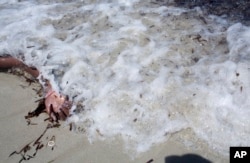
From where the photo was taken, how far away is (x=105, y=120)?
2.95 meters

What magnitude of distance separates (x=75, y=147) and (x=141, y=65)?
1196 millimetres

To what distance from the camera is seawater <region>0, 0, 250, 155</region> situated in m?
2.85

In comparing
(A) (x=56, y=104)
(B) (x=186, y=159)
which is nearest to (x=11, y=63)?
(A) (x=56, y=104)

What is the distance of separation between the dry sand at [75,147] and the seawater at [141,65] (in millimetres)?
80

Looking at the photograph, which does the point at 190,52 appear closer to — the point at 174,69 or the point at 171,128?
the point at 174,69

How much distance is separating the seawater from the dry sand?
0.08 metres

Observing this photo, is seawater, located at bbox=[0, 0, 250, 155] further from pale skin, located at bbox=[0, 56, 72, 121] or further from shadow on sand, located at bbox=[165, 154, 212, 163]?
shadow on sand, located at bbox=[165, 154, 212, 163]

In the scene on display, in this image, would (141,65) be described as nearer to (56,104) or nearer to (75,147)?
(56,104)

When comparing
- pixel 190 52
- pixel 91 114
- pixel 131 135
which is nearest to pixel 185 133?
pixel 131 135

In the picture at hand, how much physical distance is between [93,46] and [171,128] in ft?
5.09

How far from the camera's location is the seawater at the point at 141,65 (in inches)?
112

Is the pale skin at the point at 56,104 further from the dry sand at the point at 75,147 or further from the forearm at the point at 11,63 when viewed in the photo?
the forearm at the point at 11,63

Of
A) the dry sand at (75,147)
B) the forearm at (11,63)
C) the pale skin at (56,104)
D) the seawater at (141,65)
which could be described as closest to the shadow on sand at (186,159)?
the dry sand at (75,147)

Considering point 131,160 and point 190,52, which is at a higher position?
point 190,52
